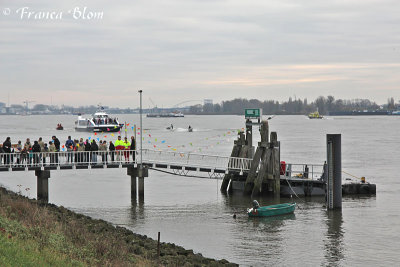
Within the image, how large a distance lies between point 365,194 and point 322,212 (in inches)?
256

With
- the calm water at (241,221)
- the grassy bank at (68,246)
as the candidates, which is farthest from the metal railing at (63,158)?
the grassy bank at (68,246)

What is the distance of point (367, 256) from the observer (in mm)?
24469

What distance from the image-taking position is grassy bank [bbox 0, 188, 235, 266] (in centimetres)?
1576

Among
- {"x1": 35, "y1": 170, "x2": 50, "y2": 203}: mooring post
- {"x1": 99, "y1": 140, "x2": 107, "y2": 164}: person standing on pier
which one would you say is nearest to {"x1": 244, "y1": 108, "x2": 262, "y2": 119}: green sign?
{"x1": 99, "y1": 140, "x2": 107, "y2": 164}: person standing on pier

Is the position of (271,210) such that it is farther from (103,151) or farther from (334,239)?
(103,151)

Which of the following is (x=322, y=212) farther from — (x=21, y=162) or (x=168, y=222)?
(x=21, y=162)

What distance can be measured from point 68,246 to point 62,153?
1564 cm

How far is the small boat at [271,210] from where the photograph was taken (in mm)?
31391

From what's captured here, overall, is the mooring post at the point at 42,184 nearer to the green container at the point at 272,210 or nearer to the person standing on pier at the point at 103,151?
the person standing on pier at the point at 103,151

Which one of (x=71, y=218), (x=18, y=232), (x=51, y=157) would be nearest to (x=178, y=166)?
(x=51, y=157)

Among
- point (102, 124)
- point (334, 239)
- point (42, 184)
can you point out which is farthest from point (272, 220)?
point (102, 124)

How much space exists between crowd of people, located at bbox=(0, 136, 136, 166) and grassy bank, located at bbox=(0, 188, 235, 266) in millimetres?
6381

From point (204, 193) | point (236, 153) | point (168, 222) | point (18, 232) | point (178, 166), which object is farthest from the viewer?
point (204, 193)

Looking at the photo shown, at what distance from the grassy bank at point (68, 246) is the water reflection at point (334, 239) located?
5125 millimetres
